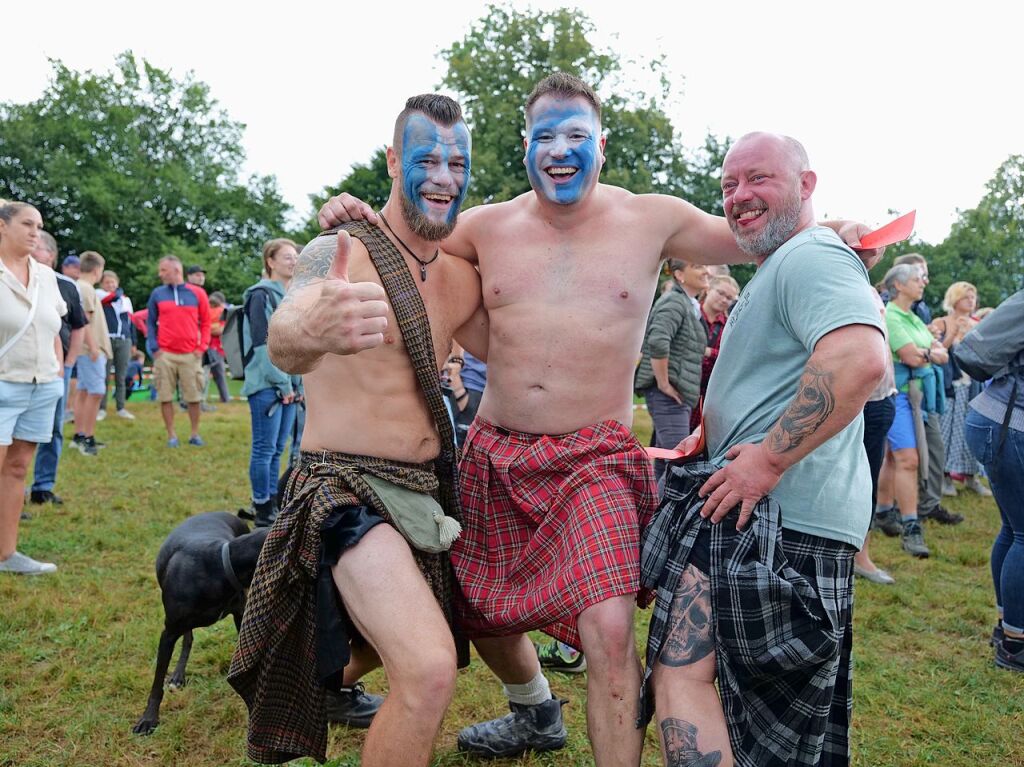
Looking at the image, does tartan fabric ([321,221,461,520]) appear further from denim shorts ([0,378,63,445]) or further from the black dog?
denim shorts ([0,378,63,445])

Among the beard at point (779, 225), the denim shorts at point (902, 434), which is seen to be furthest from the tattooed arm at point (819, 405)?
the denim shorts at point (902, 434)

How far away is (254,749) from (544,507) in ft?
3.68

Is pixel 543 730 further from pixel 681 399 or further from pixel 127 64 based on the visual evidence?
pixel 127 64

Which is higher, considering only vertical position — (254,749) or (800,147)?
(800,147)

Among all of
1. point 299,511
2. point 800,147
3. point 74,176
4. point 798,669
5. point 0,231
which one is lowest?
point 798,669

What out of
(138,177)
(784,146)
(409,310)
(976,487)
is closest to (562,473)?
(409,310)

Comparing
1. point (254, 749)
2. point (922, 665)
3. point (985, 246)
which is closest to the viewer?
point (254, 749)

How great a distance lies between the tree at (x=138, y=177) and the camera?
2692 centimetres

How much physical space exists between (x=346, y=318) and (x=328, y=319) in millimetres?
51

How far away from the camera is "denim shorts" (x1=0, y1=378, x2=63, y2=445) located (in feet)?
14.8

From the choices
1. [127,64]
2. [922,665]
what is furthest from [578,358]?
[127,64]

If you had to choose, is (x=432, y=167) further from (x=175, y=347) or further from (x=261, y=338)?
(x=175, y=347)

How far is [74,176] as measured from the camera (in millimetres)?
27016

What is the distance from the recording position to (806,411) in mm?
1949
